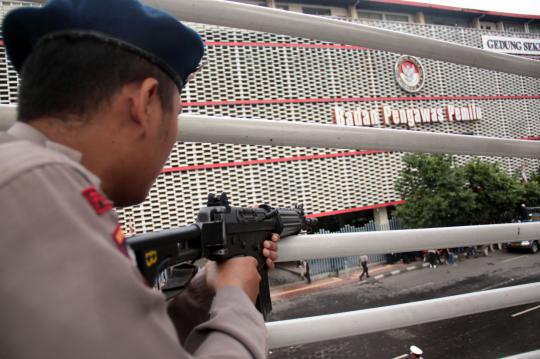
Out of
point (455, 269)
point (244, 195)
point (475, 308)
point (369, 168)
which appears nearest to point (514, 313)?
point (455, 269)

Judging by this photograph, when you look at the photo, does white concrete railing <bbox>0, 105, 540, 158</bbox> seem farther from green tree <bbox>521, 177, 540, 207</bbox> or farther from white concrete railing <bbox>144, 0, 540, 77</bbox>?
green tree <bbox>521, 177, 540, 207</bbox>

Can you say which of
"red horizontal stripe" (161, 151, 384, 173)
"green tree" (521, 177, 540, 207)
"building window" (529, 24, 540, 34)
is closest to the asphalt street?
"green tree" (521, 177, 540, 207)

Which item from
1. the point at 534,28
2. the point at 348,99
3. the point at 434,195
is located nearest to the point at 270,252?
the point at 434,195

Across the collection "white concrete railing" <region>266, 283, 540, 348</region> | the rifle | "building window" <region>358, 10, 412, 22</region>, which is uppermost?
"building window" <region>358, 10, 412, 22</region>

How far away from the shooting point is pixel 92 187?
0.34m

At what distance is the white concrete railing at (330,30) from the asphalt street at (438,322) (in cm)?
586

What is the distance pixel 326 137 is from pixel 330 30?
27cm

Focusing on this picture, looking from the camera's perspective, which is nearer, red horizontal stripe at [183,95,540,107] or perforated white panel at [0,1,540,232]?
perforated white panel at [0,1,540,232]

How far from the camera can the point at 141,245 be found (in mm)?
555

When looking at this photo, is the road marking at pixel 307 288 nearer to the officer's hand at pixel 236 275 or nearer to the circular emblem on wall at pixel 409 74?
the circular emblem on wall at pixel 409 74

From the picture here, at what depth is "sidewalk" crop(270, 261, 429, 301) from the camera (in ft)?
33.0

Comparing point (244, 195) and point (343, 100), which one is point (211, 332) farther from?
A: point (343, 100)

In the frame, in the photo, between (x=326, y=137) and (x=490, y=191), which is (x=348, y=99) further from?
(x=326, y=137)

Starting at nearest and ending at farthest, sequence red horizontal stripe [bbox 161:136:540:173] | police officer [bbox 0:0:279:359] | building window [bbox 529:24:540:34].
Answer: police officer [bbox 0:0:279:359] → red horizontal stripe [bbox 161:136:540:173] → building window [bbox 529:24:540:34]
